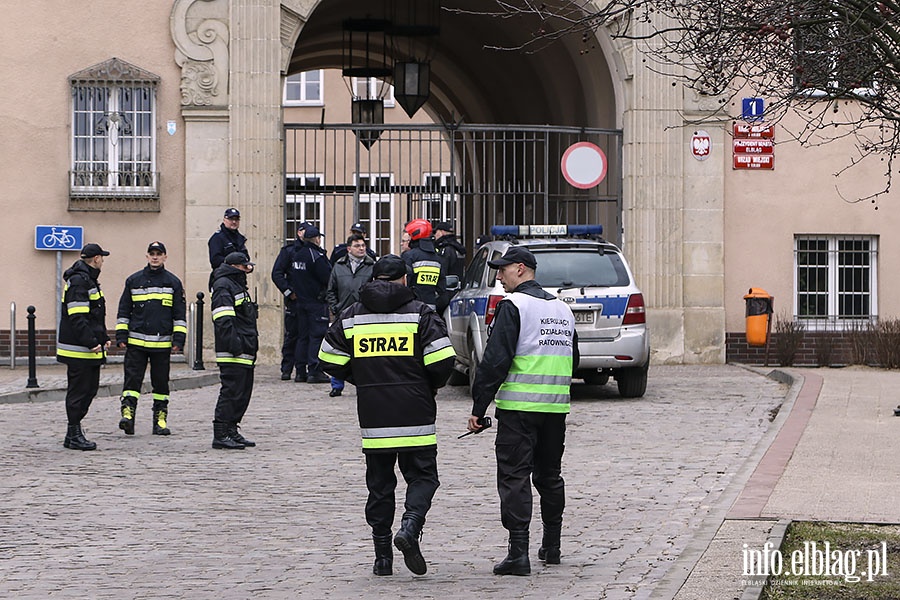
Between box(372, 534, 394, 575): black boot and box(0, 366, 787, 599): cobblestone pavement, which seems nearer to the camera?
box(0, 366, 787, 599): cobblestone pavement

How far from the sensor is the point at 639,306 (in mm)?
16266

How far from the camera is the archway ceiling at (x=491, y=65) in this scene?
2542 cm

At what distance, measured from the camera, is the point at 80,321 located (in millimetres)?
12953

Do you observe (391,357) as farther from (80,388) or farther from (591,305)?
(591,305)

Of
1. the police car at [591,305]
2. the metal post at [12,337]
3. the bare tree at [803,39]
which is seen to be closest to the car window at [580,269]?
the police car at [591,305]

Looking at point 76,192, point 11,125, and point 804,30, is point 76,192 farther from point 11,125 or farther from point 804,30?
point 804,30

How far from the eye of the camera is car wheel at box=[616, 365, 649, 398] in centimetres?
1652

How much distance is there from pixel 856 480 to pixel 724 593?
3767 mm

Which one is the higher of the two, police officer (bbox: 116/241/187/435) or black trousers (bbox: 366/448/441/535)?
police officer (bbox: 116/241/187/435)

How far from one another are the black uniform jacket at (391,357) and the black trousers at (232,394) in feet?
16.1

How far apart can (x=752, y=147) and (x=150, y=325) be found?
452 inches

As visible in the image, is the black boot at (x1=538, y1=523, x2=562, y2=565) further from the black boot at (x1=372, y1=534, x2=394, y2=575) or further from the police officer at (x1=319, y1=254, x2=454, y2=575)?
the black boot at (x1=372, y1=534, x2=394, y2=575)

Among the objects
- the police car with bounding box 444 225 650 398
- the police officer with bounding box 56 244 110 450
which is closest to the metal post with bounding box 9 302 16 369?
the police car with bounding box 444 225 650 398

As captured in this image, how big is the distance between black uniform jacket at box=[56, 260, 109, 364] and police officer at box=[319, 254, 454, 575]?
545 centimetres
